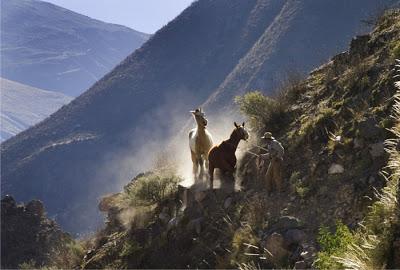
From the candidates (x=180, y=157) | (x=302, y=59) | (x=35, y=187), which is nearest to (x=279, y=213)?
(x=180, y=157)

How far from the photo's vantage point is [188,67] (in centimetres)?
13012

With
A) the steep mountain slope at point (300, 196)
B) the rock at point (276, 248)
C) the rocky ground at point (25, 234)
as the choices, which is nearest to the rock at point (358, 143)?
the steep mountain slope at point (300, 196)

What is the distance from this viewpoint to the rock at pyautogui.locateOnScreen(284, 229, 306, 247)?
32.7ft

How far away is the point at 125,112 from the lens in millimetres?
130125

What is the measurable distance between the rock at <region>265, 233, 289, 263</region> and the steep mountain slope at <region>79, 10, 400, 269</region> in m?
0.02

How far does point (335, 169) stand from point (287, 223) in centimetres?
160

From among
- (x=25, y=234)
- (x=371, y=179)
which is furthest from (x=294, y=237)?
(x=25, y=234)

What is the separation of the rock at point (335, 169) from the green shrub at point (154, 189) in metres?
5.50

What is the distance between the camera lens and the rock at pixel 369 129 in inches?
439

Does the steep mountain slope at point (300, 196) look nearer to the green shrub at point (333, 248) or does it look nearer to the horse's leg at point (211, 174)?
the green shrub at point (333, 248)

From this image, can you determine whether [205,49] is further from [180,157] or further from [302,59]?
[180,157]

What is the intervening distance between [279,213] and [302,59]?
7541cm

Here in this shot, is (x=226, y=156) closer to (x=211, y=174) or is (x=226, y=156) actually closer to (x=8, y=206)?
(x=211, y=174)

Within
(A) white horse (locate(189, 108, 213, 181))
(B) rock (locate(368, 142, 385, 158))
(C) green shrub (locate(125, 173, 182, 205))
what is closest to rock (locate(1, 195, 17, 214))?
(C) green shrub (locate(125, 173, 182, 205))
